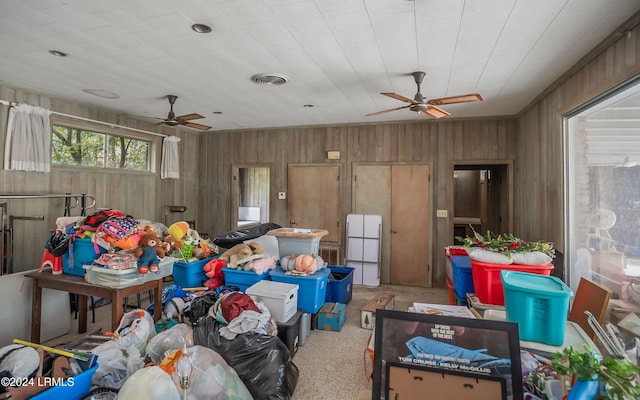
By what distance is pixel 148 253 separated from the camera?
2633 mm

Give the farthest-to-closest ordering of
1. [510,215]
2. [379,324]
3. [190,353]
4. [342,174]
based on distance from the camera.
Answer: [342,174]
[510,215]
[190,353]
[379,324]

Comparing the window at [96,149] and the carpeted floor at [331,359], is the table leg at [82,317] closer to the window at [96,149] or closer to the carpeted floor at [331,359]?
the carpeted floor at [331,359]

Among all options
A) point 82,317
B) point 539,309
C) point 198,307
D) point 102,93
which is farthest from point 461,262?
point 102,93

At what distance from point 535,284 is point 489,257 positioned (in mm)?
653

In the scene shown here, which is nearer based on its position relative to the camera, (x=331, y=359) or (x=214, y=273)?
(x=331, y=359)

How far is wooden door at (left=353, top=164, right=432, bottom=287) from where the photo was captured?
17.3 feet

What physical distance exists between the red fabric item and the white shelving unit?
10.2 feet

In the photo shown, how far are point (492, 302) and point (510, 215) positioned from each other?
132 inches

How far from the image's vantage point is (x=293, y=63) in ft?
9.98

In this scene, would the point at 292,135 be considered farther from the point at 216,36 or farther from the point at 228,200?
the point at 216,36

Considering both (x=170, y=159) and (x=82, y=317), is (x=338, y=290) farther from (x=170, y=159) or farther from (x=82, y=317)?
(x=170, y=159)

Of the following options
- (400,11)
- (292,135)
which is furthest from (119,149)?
(400,11)

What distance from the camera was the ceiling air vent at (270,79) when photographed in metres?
3.36

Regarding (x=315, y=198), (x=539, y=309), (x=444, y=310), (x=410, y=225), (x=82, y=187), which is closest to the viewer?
(x=539, y=309)
